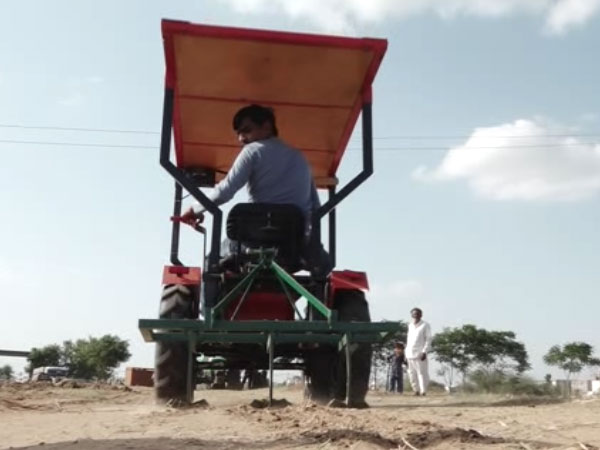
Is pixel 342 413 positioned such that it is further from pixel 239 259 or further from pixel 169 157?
pixel 169 157

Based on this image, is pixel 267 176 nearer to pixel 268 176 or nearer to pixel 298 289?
pixel 268 176

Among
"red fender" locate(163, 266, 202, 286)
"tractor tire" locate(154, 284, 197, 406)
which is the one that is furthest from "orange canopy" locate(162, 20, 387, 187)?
"tractor tire" locate(154, 284, 197, 406)

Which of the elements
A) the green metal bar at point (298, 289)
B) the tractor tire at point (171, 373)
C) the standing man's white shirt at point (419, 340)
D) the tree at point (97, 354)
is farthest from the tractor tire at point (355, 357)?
the tree at point (97, 354)

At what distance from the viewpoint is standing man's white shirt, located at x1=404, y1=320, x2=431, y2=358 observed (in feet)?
49.4

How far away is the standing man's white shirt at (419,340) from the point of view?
15.0 m

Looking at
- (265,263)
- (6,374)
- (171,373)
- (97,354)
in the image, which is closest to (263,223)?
(265,263)

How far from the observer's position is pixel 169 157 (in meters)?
6.60

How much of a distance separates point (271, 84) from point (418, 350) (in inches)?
351

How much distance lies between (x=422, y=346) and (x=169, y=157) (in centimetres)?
948

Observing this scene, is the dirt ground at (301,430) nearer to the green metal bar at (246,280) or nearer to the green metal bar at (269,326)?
the green metal bar at (269,326)

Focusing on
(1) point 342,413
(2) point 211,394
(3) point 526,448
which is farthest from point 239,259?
(2) point 211,394

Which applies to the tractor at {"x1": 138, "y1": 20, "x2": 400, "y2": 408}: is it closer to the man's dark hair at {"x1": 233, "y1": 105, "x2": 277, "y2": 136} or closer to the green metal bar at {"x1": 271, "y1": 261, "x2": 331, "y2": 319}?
the green metal bar at {"x1": 271, "y1": 261, "x2": 331, "y2": 319}

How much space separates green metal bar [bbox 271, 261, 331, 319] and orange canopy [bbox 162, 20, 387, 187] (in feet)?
5.52

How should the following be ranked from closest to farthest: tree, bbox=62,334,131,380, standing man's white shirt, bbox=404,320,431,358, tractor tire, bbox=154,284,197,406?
tractor tire, bbox=154,284,197,406, standing man's white shirt, bbox=404,320,431,358, tree, bbox=62,334,131,380
